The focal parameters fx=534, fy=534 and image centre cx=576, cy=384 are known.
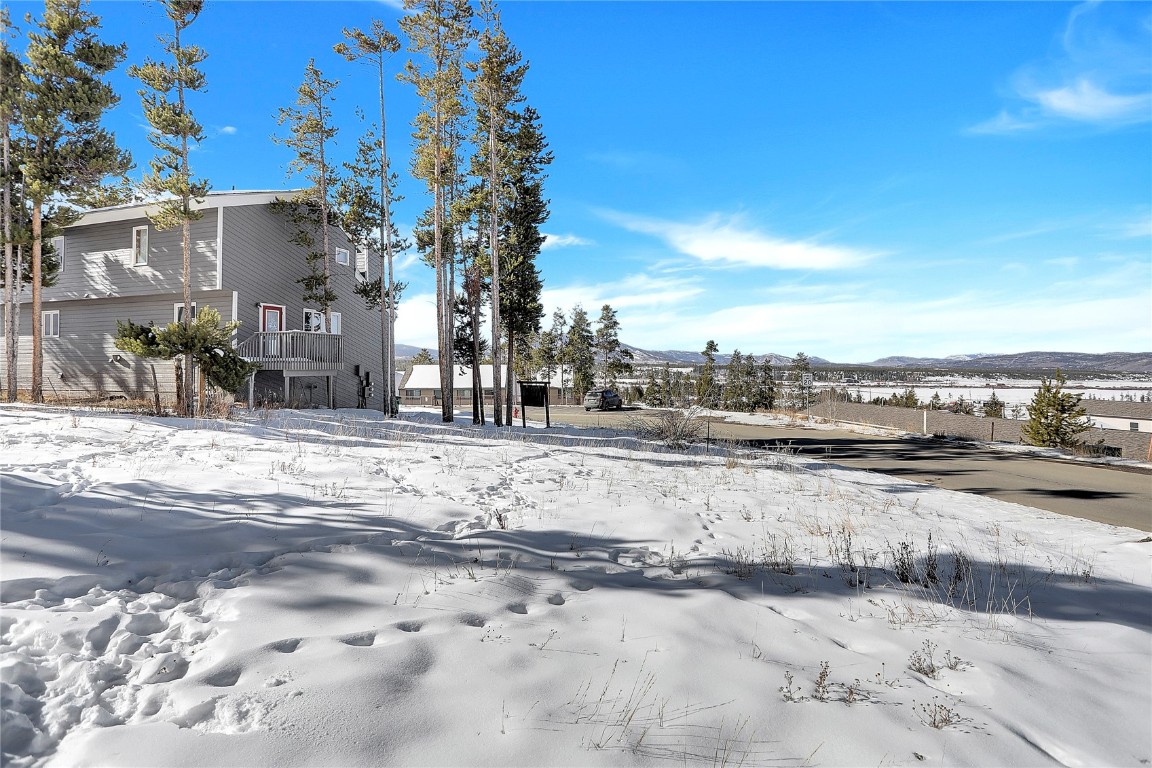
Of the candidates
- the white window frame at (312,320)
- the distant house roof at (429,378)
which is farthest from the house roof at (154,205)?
the distant house roof at (429,378)

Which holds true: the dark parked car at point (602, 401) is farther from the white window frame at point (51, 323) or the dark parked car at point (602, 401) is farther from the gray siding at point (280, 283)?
the white window frame at point (51, 323)

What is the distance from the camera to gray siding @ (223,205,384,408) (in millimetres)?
20453

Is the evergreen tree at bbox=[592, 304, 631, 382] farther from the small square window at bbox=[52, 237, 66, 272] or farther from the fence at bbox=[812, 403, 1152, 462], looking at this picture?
the small square window at bbox=[52, 237, 66, 272]

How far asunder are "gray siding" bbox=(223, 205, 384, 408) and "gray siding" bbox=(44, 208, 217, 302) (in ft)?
2.90

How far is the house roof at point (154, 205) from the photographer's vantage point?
762 inches

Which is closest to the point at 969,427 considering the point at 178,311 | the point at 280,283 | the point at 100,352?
the point at 280,283

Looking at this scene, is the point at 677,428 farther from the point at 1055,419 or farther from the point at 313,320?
the point at 1055,419

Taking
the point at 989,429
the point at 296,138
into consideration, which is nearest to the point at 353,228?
the point at 296,138

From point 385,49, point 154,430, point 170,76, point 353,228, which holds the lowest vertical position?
point 154,430

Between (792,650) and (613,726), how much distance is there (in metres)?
1.52

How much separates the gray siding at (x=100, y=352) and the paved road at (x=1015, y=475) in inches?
904

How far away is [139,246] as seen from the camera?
21219mm

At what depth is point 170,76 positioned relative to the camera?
639 inches

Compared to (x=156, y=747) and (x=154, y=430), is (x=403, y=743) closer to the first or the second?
(x=156, y=747)
